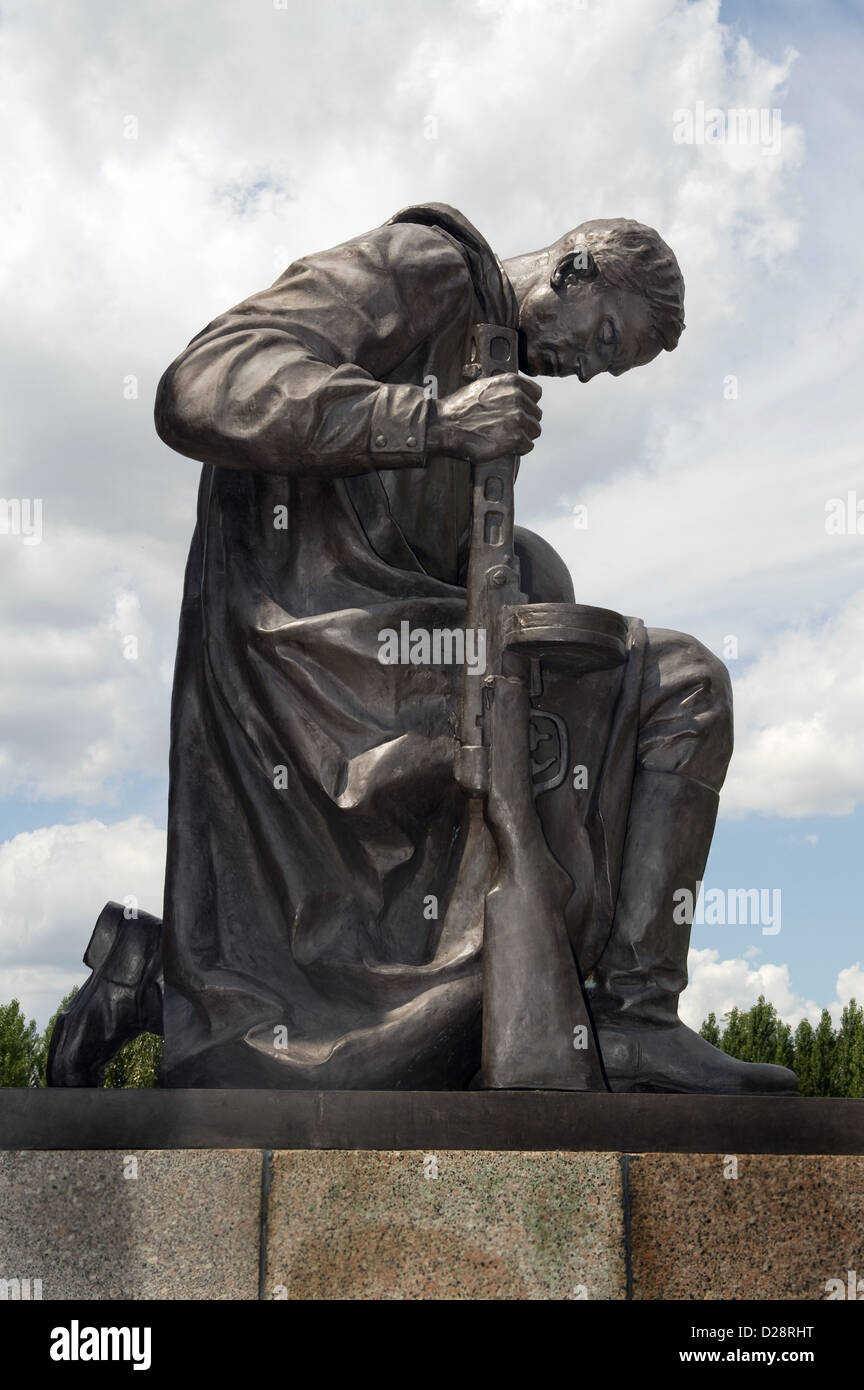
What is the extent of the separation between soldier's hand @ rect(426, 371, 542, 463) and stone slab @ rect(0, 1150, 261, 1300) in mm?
2196

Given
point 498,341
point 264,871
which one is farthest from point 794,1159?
point 498,341

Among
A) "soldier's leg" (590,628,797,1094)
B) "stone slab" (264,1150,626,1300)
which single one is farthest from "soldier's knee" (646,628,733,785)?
"stone slab" (264,1150,626,1300)

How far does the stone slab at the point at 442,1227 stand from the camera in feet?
11.3

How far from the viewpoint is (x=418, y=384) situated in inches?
193

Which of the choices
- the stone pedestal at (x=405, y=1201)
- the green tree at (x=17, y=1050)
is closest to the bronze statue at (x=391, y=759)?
the stone pedestal at (x=405, y=1201)

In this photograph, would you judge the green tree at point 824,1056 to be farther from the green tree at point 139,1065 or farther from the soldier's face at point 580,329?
the soldier's face at point 580,329

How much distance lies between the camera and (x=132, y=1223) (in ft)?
11.4

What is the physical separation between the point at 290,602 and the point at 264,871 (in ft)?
2.87

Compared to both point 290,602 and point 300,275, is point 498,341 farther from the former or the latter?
point 290,602

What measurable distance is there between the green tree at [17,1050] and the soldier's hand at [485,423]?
18594mm

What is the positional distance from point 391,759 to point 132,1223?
1.52 metres

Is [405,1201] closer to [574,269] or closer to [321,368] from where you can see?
[321,368]

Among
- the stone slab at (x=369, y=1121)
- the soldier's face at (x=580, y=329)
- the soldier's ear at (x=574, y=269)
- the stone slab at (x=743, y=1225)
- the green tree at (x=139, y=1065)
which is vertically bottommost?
the stone slab at (x=743, y=1225)

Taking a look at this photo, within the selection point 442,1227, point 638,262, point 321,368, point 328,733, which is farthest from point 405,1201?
point 638,262
